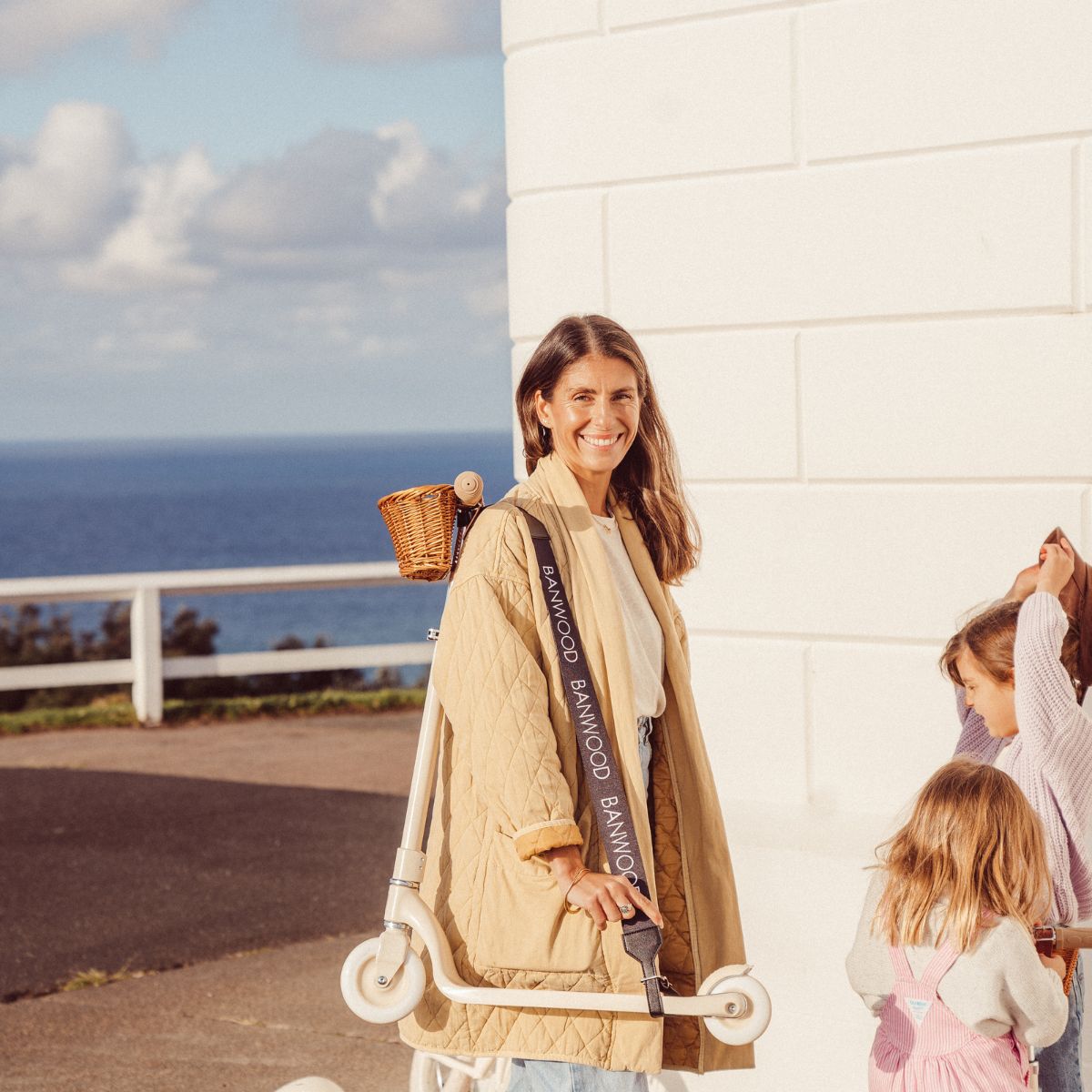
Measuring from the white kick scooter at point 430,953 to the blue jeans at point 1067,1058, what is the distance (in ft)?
2.49

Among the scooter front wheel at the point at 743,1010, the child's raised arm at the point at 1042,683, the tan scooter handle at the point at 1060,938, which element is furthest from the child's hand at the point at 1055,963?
the scooter front wheel at the point at 743,1010

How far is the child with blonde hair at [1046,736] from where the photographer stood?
10.2 ft

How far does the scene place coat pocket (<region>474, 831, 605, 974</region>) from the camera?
2.92m

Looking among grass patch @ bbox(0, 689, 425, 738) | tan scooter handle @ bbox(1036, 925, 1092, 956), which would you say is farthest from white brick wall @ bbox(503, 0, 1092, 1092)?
grass patch @ bbox(0, 689, 425, 738)

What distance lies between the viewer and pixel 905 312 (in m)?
4.12

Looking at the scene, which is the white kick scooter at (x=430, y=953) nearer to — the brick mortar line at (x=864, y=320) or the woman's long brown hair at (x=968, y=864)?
the woman's long brown hair at (x=968, y=864)

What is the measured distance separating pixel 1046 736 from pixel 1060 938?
375 mm

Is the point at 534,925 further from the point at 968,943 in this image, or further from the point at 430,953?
the point at 968,943

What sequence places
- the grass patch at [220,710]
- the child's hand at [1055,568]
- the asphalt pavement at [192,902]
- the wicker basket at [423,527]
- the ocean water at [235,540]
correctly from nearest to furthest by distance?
the wicker basket at [423,527], the child's hand at [1055,568], the asphalt pavement at [192,902], the grass patch at [220,710], the ocean water at [235,540]

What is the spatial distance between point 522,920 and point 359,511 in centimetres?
12122

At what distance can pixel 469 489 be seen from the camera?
3197 millimetres

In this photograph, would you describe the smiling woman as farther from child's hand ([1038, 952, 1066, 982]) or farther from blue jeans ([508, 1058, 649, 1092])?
child's hand ([1038, 952, 1066, 982])

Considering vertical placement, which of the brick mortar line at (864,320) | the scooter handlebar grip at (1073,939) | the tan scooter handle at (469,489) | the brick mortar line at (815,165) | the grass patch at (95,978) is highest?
the brick mortar line at (815,165)

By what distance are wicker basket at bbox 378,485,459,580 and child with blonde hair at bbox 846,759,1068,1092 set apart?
3.40 feet
